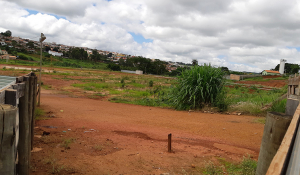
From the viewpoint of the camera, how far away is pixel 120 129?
7.51 meters

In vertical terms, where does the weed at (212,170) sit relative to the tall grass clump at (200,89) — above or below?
below

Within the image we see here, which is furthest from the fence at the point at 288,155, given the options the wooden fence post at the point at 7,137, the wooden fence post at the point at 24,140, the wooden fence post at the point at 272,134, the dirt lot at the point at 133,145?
the wooden fence post at the point at 24,140

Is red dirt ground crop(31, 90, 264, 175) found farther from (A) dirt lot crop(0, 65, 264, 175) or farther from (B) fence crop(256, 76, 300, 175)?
(B) fence crop(256, 76, 300, 175)

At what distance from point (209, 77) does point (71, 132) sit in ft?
28.2

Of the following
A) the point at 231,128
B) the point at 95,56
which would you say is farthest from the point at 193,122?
the point at 95,56

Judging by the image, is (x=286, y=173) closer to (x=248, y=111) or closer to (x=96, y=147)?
(x=96, y=147)

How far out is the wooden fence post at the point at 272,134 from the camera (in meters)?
2.45

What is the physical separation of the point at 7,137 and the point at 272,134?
256 cm

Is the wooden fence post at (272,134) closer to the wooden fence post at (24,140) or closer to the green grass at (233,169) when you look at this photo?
the green grass at (233,169)

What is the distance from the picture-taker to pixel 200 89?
1262 centimetres

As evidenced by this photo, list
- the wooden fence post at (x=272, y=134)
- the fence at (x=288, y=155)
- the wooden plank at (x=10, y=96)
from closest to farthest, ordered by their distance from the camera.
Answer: the fence at (x=288, y=155) → the wooden fence post at (x=272, y=134) → the wooden plank at (x=10, y=96)

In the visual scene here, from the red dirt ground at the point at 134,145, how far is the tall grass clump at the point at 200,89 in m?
3.40

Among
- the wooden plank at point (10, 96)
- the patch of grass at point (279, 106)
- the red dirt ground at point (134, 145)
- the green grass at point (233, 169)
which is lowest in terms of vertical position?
the red dirt ground at point (134, 145)

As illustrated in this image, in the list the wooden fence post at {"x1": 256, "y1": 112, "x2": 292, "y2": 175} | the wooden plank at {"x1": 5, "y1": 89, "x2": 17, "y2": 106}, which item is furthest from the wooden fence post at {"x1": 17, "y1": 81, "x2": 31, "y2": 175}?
the wooden fence post at {"x1": 256, "y1": 112, "x2": 292, "y2": 175}
